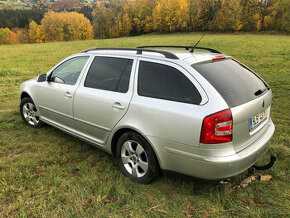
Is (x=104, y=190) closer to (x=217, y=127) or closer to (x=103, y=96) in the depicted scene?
(x=103, y=96)

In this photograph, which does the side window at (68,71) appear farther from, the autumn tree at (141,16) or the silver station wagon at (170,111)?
the autumn tree at (141,16)

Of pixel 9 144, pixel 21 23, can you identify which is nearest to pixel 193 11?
pixel 9 144

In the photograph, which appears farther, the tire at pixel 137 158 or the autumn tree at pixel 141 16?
the autumn tree at pixel 141 16

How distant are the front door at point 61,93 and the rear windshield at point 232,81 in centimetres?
201

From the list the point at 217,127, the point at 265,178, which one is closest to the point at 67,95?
the point at 217,127

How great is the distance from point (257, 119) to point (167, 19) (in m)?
70.2

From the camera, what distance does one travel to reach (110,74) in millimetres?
3363

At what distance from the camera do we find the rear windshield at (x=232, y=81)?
2554 mm

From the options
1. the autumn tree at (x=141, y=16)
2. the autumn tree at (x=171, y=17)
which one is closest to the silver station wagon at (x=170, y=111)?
the autumn tree at (x=171, y=17)

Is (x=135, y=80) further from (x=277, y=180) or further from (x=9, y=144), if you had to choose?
(x=9, y=144)

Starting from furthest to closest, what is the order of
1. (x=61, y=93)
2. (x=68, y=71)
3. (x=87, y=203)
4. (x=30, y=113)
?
1. (x=30, y=113)
2. (x=68, y=71)
3. (x=61, y=93)
4. (x=87, y=203)

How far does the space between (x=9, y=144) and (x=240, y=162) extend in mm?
3797

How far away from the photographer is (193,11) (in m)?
68.4

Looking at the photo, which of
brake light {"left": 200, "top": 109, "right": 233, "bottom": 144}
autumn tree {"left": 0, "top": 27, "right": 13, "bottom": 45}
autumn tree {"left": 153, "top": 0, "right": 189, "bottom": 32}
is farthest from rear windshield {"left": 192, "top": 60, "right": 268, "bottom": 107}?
autumn tree {"left": 0, "top": 27, "right": 13, "bottom": 45}
